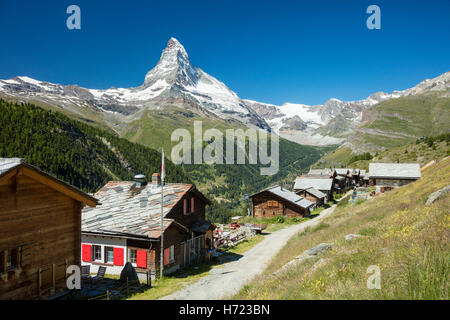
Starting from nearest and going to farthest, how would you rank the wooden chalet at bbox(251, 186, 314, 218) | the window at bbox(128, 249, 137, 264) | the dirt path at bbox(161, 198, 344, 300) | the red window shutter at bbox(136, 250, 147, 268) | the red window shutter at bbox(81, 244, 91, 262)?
the dirt path at bbox(161, 198, 344, 300)
the red window shutter at bbox(136, 250, 147, 268)
the window at bbox(128, 249, 137, 264)
the red window shutter at bbox(81, 244, 91, 262)
the wooden chalet at bbox(251, 186, 314, 218)

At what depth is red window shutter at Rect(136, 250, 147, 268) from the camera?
2414 cm

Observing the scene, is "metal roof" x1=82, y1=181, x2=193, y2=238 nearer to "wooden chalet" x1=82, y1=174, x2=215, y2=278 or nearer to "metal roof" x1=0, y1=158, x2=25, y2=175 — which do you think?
"wooden chalet" x1=82, y1=174, x2=215, y2=278

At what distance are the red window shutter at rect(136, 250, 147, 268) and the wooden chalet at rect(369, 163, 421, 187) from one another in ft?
183

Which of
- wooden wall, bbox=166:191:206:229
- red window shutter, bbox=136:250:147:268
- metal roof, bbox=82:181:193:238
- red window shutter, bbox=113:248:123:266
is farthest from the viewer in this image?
wooden wall, bbox=166:191:206:229

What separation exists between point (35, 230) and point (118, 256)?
35.9 feet

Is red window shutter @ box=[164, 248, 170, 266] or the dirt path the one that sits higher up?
red window shutter @ box=[164, 248, 170, 266]

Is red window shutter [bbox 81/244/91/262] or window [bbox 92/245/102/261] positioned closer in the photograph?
window [bbox 92/245/102/261]

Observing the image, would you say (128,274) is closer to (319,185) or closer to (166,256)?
(166,256)

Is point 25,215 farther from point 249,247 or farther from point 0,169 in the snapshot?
point 249,247

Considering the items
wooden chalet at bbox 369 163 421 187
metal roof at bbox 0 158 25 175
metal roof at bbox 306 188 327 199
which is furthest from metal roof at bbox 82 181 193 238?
wooden chalet at bbox 369 163 421 187

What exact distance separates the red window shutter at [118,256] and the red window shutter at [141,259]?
1620mm

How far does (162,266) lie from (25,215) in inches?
466

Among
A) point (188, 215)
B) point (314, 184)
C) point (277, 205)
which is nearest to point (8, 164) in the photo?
point (188, 215)
